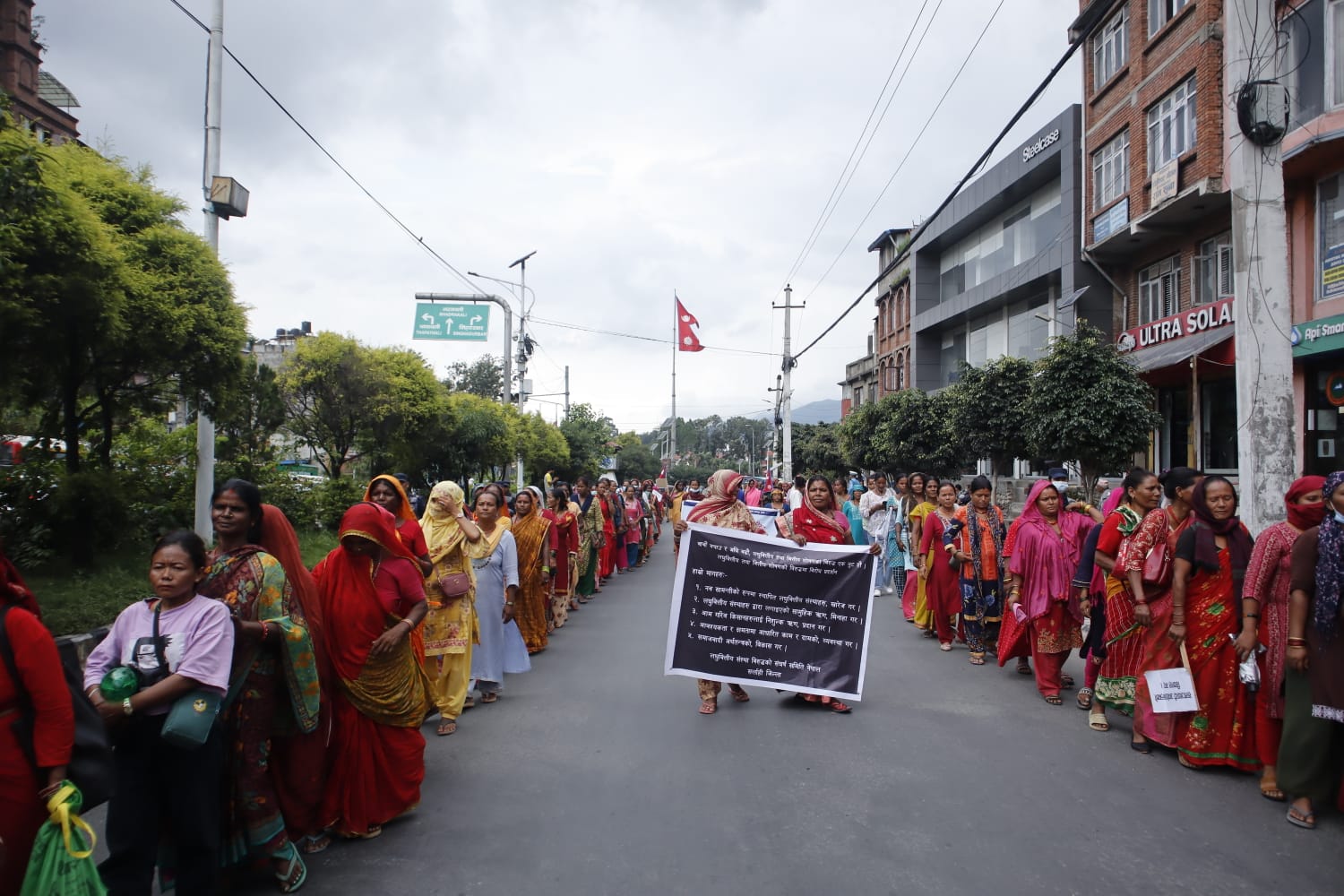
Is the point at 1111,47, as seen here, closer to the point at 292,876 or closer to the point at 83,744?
the point at 292,876

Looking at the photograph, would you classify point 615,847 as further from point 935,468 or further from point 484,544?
point 935,468

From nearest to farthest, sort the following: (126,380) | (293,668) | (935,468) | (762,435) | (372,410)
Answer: (293,668)
(126,380)
(372,410)
(935,468)
(762,435)

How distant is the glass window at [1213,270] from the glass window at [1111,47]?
5394mm

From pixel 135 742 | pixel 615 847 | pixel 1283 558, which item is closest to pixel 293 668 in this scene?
pixel 135 742

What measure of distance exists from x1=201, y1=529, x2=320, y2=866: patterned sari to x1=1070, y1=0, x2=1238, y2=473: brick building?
58.0 feet

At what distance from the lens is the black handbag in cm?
244

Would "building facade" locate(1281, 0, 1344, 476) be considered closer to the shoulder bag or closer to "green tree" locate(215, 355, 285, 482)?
the shoulder bag

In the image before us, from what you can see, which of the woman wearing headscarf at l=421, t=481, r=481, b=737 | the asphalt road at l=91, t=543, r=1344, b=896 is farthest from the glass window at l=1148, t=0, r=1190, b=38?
the woman wearing headscarf at l=421, t=481, r=481, b=737

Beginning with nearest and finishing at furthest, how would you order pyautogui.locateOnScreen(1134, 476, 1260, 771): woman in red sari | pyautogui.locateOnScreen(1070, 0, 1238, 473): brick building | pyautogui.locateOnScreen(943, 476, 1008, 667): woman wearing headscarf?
pyautogui.locateOnScreen(1134, 476, 1260, 771): woman in red sari → pyautogui.locateOnScreen(943, 476, 1008, 667): woman wearing headscarf → pyautogui.locateOnScreen(1070, 0, 1238, 473): brick building

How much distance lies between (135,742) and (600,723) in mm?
3300

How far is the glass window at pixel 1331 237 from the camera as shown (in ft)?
47.1

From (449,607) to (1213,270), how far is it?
18.7 metres

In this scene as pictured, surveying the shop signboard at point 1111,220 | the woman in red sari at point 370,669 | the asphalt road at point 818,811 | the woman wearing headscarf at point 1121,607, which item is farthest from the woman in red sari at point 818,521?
the shop signboard at point 1111,220

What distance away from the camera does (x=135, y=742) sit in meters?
2.97
